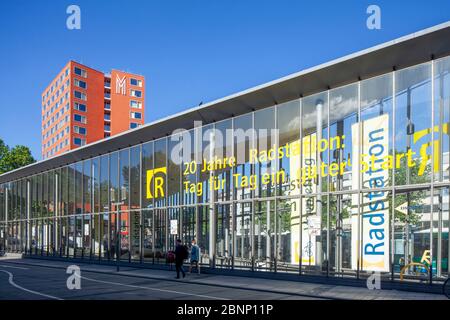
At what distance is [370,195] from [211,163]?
9.72 m

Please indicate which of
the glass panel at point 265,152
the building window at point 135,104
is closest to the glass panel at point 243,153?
the glass panel at point 265,152

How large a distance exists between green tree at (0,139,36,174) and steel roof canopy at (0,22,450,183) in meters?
52.5

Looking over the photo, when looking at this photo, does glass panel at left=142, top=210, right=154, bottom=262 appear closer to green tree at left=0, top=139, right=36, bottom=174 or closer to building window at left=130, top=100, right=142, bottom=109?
green tree at left=0, top=139, right=36, bottom=174

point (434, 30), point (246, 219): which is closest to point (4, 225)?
point (246, 219)

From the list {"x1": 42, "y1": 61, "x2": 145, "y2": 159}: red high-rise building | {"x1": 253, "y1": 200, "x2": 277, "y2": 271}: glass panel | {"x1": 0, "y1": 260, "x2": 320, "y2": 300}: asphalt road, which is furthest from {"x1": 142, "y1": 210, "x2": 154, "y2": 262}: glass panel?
{"x1": 42, "y1": 61, "x2": 145, "y2": 159}: red high-rise building

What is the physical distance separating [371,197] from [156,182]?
14.6m

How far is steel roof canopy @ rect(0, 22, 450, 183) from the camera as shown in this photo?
17156 mm

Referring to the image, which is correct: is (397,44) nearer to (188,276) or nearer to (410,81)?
(410,81)

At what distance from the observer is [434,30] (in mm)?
16125

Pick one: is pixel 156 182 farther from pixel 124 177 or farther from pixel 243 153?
pixel 243 153

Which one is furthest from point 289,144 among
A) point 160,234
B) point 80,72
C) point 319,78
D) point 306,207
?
point 80,72

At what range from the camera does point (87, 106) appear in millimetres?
105812

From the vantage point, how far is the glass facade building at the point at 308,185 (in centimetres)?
1775
